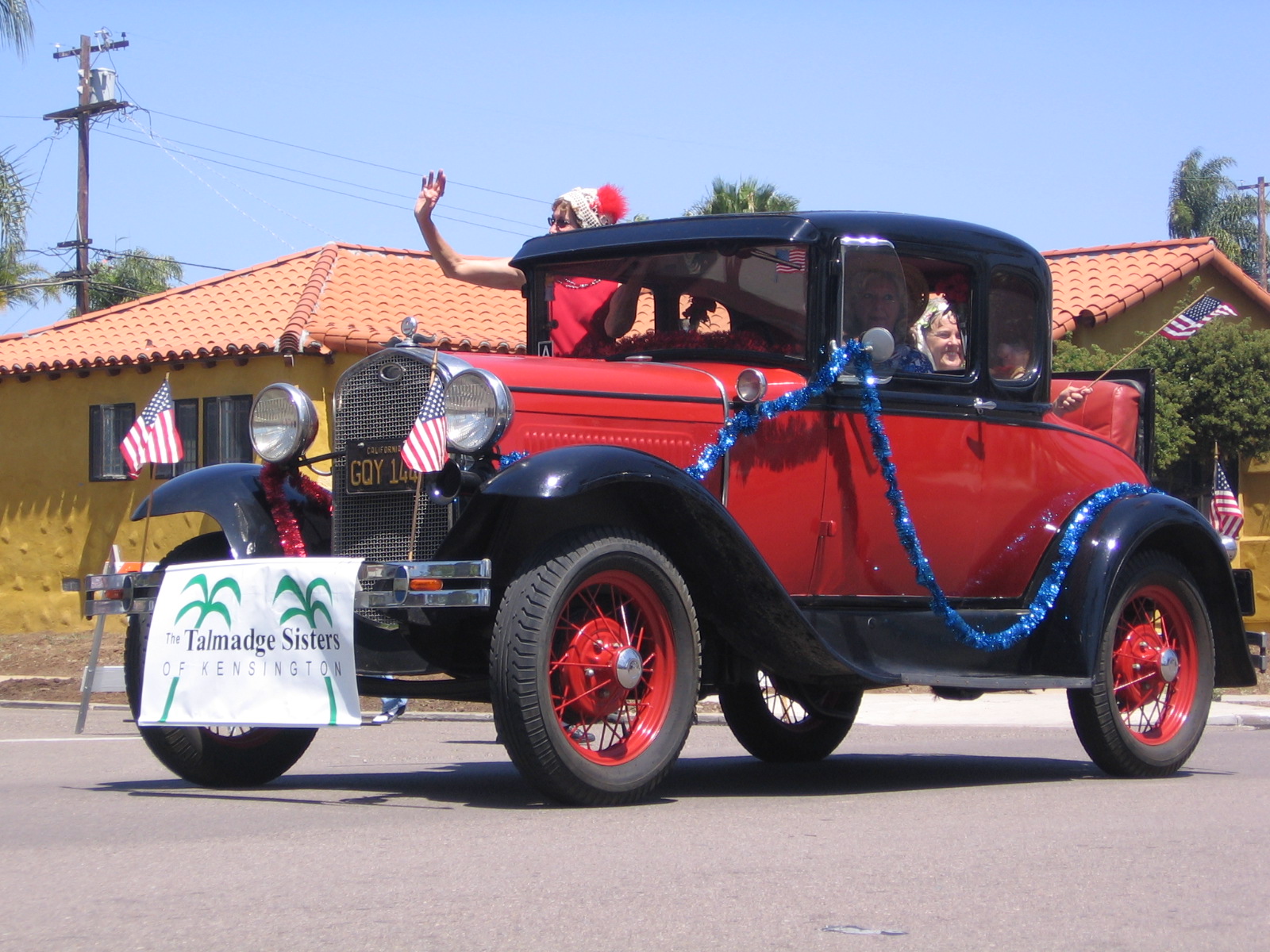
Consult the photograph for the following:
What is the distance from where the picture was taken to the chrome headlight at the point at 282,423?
6391 mm

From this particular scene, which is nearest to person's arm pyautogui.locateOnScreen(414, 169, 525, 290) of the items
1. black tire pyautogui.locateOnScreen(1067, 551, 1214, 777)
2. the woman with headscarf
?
the woman with headscarf

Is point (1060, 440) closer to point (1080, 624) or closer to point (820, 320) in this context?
point (1080, 624)

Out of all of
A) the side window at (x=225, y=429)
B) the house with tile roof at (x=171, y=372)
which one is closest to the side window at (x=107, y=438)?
the house with tile roof at (x=171, y=372)

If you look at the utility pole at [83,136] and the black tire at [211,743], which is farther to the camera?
the utility pole at [83,136]

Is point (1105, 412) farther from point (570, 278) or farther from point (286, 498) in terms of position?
point (286, 498)

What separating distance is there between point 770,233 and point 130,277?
34.1 m

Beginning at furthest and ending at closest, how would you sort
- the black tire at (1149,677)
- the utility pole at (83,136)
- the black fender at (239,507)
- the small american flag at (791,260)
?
1. the utility pole at (83,136)
2. the black tire at (1149,677)
3. the small american flag at (791,260)
4. the black fender at (239,507)

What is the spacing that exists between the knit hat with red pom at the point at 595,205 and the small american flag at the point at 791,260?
1460 mm

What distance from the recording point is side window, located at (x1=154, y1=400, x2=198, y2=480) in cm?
1981

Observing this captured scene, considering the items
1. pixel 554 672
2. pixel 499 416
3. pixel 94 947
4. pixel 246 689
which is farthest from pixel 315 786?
pixel 94 947

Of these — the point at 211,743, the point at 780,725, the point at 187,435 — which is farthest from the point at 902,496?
the point at 187,435

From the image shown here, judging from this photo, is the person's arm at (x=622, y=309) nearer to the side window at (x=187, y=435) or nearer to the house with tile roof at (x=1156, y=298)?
the side window at (x=187, y=435)

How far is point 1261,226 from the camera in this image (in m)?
49.5

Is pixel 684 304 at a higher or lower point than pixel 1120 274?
lower
